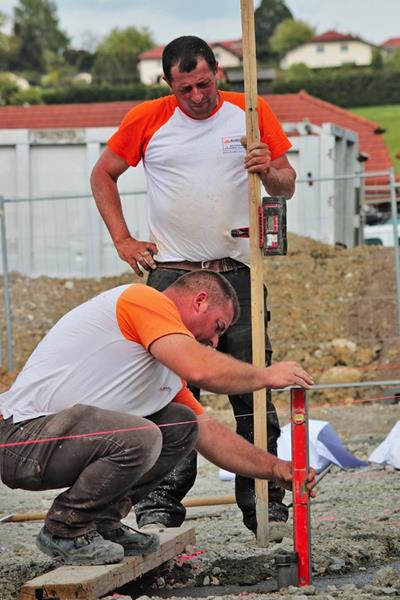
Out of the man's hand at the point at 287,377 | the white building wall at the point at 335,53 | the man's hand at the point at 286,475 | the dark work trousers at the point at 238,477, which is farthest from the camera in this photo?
the white building wall at the point at 335,53

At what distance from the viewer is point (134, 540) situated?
518 centimetres

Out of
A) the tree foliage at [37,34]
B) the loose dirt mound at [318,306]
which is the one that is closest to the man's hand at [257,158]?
the loose dirt mound at [318,306]

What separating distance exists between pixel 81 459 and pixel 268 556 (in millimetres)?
1201

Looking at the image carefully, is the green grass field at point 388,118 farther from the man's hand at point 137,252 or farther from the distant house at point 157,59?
the man's hand at point 137,252

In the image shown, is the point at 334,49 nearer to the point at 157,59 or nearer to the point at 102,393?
the point at 157,59

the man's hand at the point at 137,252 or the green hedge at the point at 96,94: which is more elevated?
the green hedge at the point at 96,94

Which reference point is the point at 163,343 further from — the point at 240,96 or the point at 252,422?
the point at 240,96

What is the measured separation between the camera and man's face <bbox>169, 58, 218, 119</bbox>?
5875 millimetres

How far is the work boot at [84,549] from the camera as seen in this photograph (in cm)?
493

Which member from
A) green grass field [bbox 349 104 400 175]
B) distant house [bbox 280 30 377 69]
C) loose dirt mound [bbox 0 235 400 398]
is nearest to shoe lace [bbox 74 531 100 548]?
loose dirt mound [bbox 0 235 400 398]

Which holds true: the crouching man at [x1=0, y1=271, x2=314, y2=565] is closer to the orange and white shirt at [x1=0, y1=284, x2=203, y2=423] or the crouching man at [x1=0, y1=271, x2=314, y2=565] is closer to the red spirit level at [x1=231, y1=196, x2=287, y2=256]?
the orange and white shirt at [x1=0, y1=284, x2=203, y2=423]

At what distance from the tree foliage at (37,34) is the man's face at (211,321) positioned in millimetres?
124130

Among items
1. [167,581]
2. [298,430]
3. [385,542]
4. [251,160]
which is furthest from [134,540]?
[251,160]

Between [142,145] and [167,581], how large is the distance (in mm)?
2264
